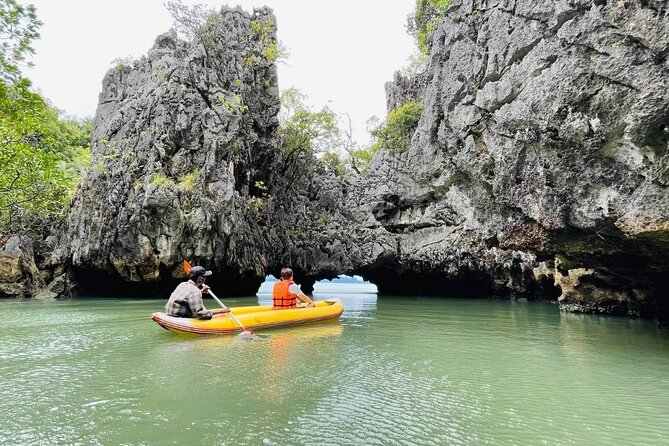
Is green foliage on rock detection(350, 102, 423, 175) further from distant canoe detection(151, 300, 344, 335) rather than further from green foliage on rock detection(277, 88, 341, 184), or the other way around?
distant canoe detection(151, 300, 344, 335)

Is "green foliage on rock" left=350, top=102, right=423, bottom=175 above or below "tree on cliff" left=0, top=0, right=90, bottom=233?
above

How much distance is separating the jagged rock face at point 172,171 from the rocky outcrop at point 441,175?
0.09 meters

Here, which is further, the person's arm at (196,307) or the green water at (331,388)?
the person's arm at (196,307)

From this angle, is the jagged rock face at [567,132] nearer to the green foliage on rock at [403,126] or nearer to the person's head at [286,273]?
the person's head at [286,273]

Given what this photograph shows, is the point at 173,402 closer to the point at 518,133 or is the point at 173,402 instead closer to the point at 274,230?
the point at 518,133

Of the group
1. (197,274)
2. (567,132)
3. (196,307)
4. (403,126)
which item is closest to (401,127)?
(403,126)

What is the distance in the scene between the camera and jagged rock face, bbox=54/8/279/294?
17.2 meters

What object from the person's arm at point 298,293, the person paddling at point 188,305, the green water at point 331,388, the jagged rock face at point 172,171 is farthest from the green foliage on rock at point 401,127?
the person paddling at point 188,305

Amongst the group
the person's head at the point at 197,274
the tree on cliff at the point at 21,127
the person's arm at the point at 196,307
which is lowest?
the person's arm at the point at 196,307

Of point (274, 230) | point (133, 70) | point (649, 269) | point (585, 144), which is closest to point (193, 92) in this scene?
point (133, 70)

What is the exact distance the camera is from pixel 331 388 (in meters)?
4.98

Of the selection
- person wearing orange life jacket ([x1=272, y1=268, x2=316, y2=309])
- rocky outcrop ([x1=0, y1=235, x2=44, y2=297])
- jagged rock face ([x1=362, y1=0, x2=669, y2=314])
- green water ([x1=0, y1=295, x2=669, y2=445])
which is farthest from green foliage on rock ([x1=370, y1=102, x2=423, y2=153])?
rocky outcrop ([x1=0, y1=235, x2=44, y2=297])

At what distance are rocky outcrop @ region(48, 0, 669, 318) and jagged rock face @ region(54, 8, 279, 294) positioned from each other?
0.28ft

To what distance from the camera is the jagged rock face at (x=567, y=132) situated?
6.18 meters
